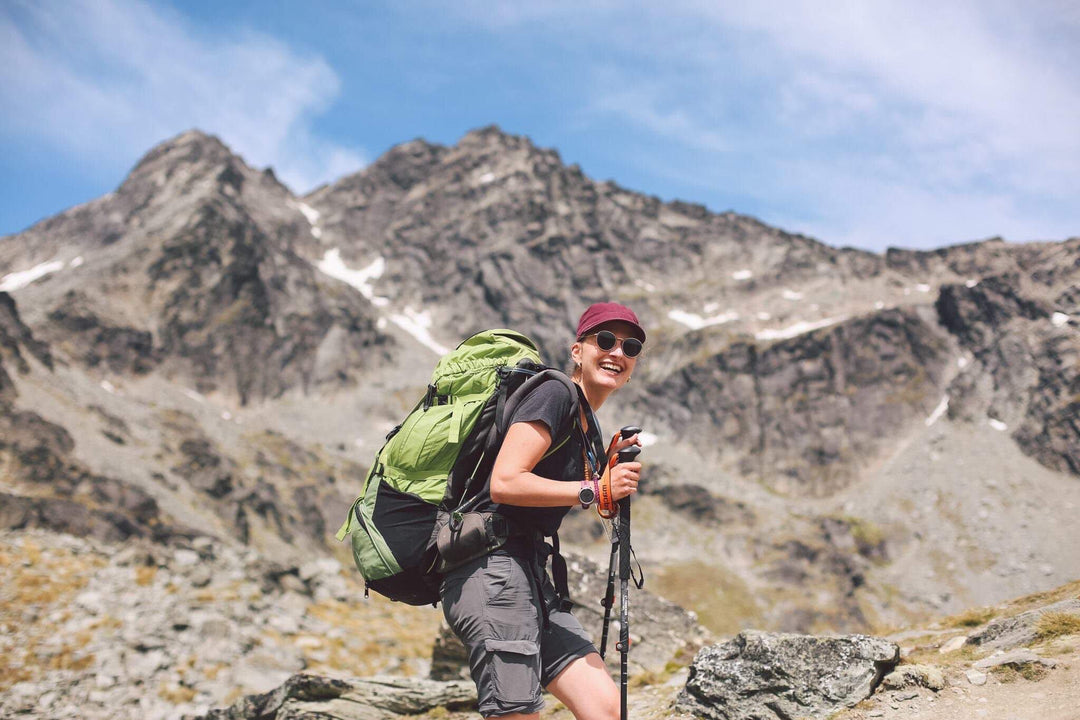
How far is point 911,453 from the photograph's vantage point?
174875 mm

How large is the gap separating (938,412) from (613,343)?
691 feet

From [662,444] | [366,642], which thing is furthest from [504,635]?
[662,444]

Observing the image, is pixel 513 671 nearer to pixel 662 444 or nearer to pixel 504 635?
pixel 504 635

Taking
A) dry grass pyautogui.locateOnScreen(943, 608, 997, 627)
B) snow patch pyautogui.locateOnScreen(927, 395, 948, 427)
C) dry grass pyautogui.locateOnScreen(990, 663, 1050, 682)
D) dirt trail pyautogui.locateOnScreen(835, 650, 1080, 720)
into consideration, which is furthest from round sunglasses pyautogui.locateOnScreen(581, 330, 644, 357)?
snow patch pyautogui.locateOnScreen(927, 395, 948, 427)

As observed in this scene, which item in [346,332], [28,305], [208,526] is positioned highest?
[346,332]

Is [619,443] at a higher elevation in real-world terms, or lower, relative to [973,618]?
lower

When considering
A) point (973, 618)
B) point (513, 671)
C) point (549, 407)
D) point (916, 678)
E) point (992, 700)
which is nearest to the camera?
point (513, 671)

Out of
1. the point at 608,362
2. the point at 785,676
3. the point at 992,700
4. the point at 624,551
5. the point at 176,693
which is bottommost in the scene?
the point at 176,693

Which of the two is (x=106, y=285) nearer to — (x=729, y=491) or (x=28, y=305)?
(x=28, y=305)

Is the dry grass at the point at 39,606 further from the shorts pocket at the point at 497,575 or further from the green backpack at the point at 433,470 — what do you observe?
A: the shorts pocket at the point at 497,575

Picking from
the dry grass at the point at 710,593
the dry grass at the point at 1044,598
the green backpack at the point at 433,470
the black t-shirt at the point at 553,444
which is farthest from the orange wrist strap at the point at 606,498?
the dry grass at the point at 710,593

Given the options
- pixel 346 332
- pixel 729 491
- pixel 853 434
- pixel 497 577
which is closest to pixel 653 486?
pixel 729 491

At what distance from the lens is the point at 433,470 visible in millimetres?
4879

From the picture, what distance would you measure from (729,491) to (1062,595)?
577ft
